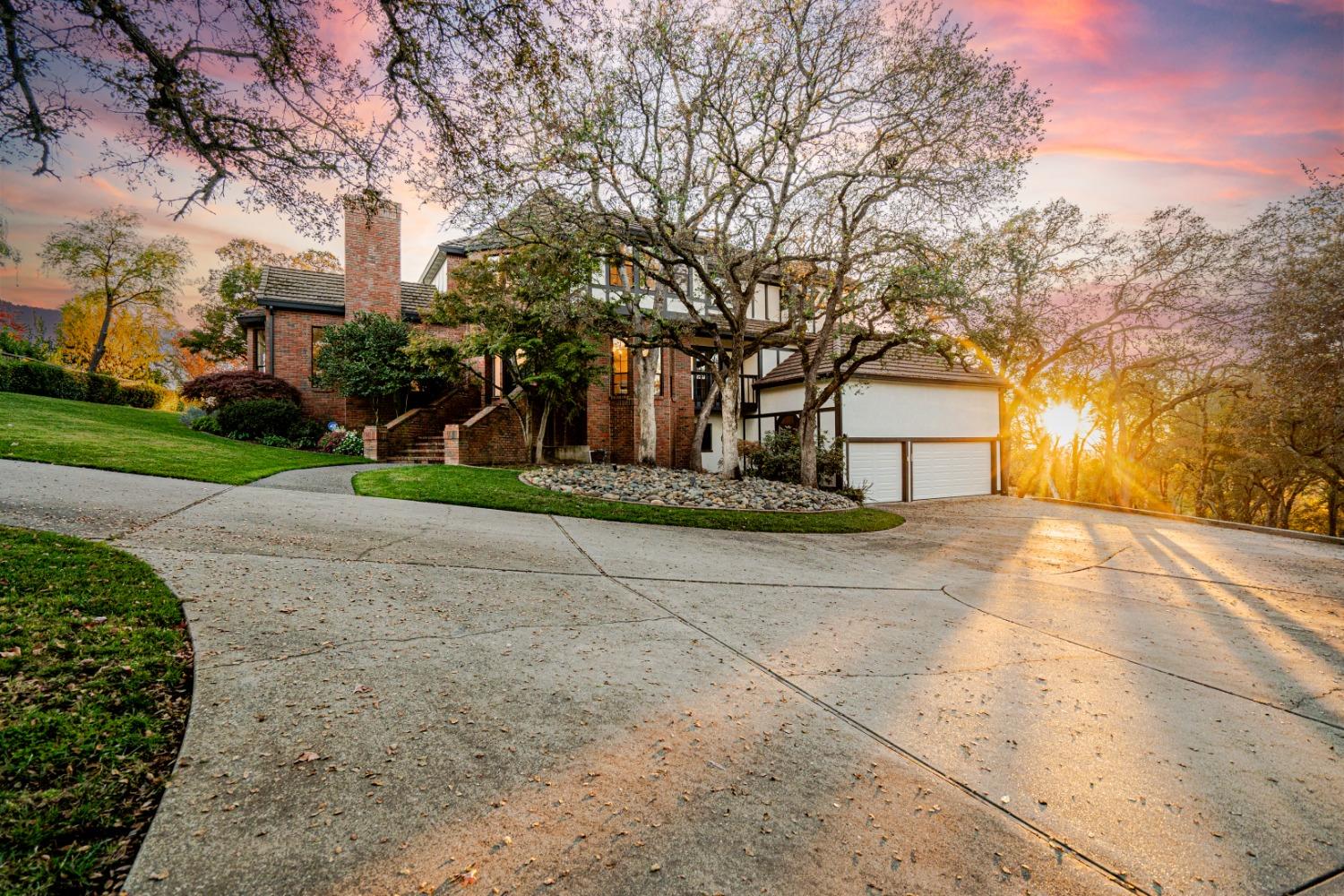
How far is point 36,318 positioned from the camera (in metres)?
24.7

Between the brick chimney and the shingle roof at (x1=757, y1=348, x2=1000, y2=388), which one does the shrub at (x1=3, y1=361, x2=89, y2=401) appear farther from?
the shingle roof at (x1=757, y1=348, x2=1000, y2=388)

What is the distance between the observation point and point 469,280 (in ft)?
46.8

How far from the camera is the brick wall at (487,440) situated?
1472 cm

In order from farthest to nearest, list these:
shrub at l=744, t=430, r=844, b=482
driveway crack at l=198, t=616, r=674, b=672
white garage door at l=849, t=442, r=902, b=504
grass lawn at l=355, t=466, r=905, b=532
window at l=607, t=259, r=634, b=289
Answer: window at l=607, t=259, r=634, b=289 < white garage door at l=849, t=442, r=902, b=504 < shrub at l=744, t=430, r=844, b=482 < grass lawn at l=355, t=466, r=905, b=532 < driveway crack at l=198, t=616, r=674, b=672

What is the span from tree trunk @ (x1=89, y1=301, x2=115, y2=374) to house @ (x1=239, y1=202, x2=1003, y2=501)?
48.1 ft

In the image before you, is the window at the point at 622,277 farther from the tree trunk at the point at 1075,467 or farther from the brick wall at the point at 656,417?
the tree trunk at the point at 1075,467

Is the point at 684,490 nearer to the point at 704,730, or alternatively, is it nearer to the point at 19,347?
the point at 704,730

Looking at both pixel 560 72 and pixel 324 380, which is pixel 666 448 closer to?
pixel 324 380

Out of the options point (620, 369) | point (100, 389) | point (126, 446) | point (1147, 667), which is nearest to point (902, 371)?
point (620, 369)

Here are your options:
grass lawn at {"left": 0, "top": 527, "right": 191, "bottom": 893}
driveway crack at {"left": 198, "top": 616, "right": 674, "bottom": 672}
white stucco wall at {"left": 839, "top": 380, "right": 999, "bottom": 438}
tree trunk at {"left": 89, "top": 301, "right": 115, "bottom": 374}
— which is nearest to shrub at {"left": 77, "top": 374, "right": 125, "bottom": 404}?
tree trunk at {"left": 89, "top": 301, "right": 115, "bottom": 374}

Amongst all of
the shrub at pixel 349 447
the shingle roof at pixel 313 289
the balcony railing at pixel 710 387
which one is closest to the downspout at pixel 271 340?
the shingle roof at pixel 313 289

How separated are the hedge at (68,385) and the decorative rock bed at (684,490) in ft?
57.8

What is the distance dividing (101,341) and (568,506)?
31.8 meters

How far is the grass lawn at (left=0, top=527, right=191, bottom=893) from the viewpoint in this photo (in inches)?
69.1
